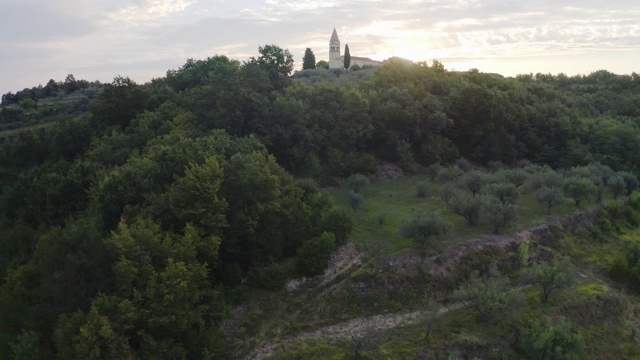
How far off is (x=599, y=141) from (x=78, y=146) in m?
48.0

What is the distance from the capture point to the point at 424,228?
76.1 ft

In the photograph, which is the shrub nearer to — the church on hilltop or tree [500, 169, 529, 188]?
tree [500, 169, 529, 188]

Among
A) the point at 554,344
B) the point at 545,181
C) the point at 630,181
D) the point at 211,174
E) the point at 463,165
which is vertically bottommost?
the point at 554,344

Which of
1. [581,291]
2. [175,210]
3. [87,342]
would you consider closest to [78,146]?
[175,210]

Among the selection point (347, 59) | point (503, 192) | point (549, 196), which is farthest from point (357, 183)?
point (347, 59)

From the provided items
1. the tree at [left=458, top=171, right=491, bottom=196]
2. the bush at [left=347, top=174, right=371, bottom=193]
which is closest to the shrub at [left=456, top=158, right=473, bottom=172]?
the tree at [left=458, top=171, right=491, bottom=196]

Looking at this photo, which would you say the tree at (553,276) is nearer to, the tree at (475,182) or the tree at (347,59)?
the tree at (475,182)

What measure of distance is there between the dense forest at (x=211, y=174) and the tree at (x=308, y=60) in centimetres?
3499

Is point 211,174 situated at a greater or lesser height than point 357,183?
greater

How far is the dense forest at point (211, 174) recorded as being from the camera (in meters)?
16.4

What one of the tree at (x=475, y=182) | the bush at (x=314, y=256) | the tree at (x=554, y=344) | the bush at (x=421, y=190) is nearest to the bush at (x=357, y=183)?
the bush at (x=421, y=190)

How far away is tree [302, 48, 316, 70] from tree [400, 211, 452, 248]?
64624 mm

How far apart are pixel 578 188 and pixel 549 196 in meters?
2.79

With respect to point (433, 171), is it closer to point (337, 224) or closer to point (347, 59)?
point (337, 224)
